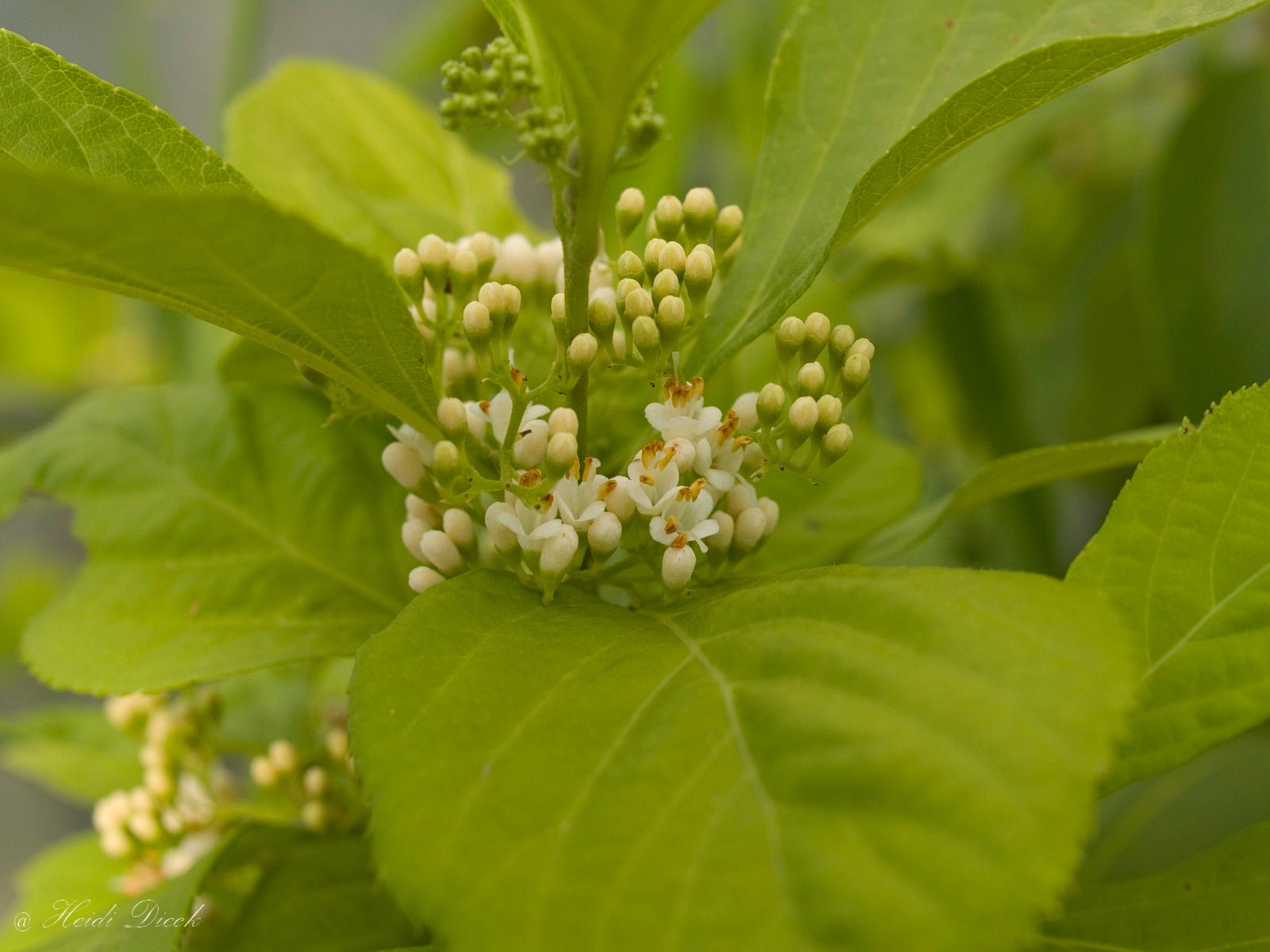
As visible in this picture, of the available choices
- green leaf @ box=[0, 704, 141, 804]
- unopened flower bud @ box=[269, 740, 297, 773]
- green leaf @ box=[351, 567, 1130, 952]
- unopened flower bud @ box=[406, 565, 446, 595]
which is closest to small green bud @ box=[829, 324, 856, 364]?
green leaf @ box=[351, 567, 1130, 952]

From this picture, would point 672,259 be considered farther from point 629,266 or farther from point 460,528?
point 460,528

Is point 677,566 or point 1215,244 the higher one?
point 1215,244

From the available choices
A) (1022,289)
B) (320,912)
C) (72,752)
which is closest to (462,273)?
(320,912)

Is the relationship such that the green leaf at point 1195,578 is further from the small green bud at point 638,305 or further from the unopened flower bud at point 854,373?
the small green bud at point 638,305

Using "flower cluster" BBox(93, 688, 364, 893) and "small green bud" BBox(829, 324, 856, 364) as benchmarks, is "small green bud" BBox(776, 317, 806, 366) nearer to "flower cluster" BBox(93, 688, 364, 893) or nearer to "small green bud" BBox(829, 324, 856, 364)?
"small green bud" BBox(829, 324, 856, 364)

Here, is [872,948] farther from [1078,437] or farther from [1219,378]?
[1078,437]

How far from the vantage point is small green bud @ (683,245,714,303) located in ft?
2.26

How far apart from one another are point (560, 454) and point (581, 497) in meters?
0.03

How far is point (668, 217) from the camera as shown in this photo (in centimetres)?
75

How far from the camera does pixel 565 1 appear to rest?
516 mm

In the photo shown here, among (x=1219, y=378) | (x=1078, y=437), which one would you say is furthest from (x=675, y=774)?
(x=1078, y=437)

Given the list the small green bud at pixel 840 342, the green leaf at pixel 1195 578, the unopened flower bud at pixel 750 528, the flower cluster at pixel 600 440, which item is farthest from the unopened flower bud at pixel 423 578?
the green leaf at pixel 1195 578

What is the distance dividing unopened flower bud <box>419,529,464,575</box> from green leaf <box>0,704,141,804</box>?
0.62 meters

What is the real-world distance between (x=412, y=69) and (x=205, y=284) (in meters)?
2.00
